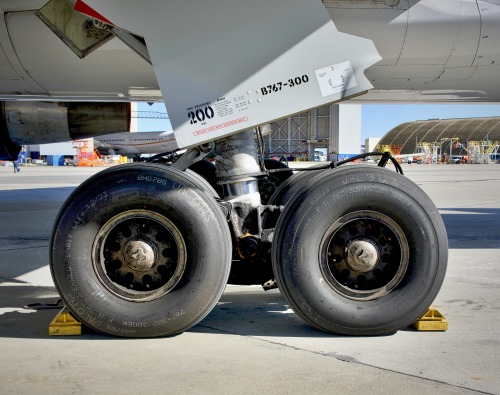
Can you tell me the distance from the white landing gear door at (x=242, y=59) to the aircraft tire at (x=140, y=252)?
0.43m

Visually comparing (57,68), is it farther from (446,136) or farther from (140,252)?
(446,136)

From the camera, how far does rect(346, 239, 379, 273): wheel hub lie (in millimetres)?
3439

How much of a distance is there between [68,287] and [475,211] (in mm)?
9038

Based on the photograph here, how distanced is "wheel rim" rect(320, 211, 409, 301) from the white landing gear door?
741 millimetres

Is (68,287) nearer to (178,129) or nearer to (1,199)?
→ (178,129)

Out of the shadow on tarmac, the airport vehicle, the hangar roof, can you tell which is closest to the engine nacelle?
the airport vehicle

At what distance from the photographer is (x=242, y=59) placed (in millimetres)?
3596

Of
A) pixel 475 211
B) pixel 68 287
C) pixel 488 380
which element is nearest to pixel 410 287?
pixel 488 380

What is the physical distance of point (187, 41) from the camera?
3.59 metres

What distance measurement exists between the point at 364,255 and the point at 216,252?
808 millimetres

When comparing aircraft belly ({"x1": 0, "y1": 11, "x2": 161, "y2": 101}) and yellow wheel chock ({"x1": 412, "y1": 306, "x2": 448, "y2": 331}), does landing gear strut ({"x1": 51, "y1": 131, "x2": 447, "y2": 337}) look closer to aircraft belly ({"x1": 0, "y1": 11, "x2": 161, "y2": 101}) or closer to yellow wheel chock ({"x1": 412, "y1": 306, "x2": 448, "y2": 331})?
yellow wheel chock ({"x1": 412, "y1": 306, "x2": 448, "y2": 331})

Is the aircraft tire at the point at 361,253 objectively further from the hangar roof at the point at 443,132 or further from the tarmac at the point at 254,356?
the hangar roof at the point at 443,132

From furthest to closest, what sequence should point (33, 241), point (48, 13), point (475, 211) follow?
point (475, 211) → point (33, 241) → point (48, 13)

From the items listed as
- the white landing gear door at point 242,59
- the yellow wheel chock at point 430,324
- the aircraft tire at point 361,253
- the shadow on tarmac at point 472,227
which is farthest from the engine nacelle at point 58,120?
the yellow wheel chock at point 430,324
